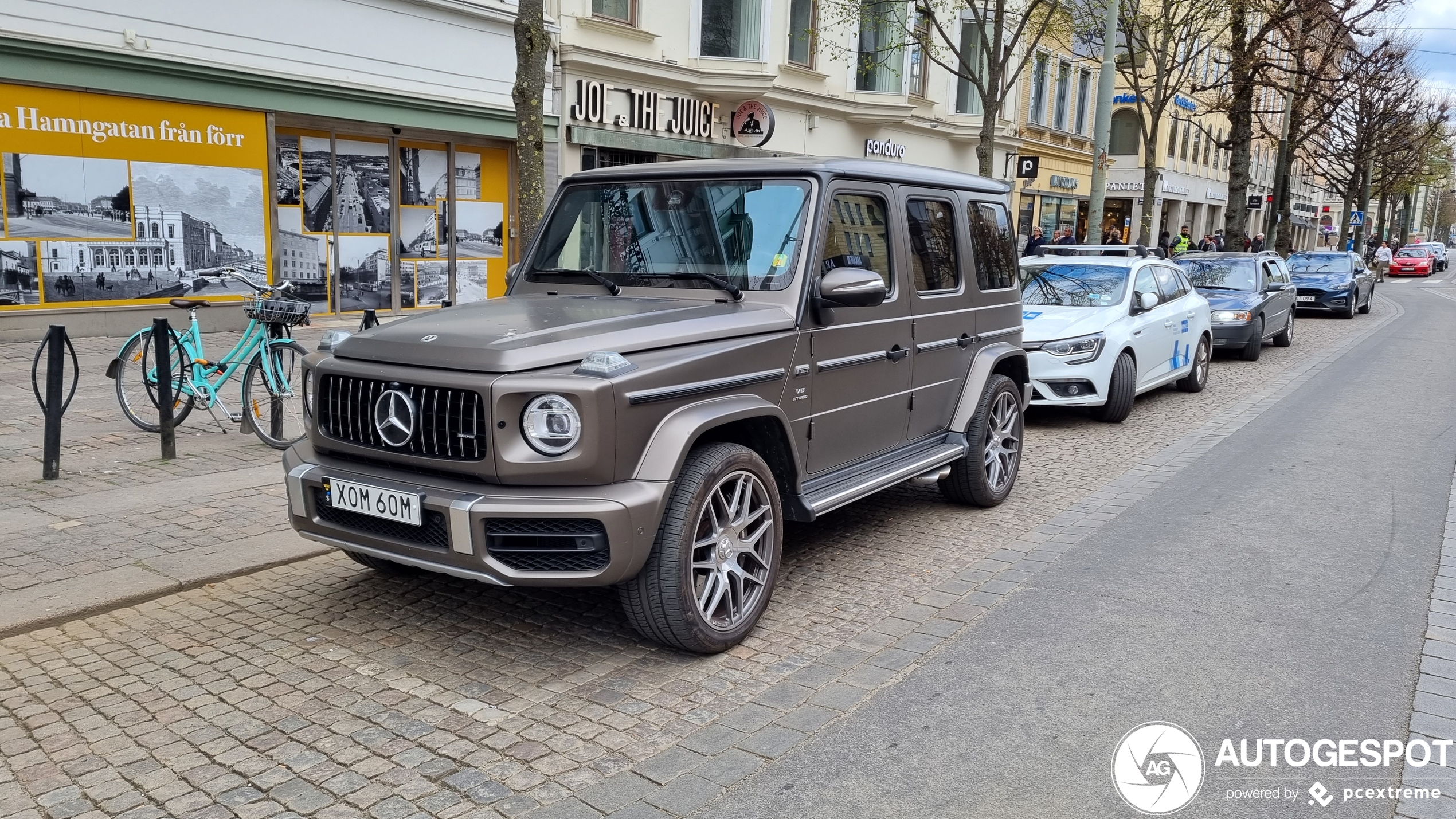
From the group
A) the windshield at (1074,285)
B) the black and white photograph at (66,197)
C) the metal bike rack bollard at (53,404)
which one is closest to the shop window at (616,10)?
the black and white photograph at (66,197)

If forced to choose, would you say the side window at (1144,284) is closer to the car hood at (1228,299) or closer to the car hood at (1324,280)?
the car hood at (1228,299)

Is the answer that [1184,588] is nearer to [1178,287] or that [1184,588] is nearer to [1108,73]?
[1178,287]

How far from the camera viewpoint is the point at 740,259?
17.0 ft

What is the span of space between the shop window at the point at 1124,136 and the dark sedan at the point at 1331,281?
19.1m

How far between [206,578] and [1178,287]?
10914 millimetres

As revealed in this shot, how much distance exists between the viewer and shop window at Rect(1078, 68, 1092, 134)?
3753cm

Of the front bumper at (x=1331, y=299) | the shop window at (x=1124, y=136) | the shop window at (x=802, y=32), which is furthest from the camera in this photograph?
the shop window at (x=1124, y=136)

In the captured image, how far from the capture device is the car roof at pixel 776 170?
534 cm

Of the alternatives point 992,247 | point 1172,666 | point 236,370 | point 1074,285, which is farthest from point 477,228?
point 1172,666

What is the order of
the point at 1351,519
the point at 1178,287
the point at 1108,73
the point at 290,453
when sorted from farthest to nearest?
the point at 1108,73, the point at 1178,287, the point at 1351,519, the point at 290,453

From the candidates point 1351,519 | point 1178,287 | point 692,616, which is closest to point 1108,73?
point 1178,287

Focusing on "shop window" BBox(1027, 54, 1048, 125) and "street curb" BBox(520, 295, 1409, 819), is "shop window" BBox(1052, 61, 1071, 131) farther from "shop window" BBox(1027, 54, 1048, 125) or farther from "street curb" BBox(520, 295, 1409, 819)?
"street curb" BBox(520, 295, 1409, 819)

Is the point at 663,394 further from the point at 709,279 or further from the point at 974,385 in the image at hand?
the point at 974,385

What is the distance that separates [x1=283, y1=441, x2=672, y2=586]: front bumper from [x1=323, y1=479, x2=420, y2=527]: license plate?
0.03m
